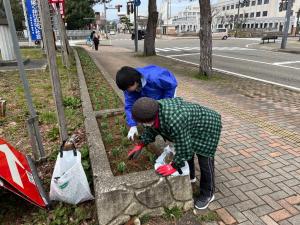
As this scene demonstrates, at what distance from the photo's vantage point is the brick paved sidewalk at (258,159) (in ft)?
9.14

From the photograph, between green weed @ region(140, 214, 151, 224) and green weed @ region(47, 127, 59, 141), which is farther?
green weed @ region(47, 127, 59, 141)

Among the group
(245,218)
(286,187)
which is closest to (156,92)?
(245,218)

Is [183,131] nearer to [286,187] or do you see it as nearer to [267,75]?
[286,187]

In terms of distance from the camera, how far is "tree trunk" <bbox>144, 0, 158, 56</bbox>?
635 inches

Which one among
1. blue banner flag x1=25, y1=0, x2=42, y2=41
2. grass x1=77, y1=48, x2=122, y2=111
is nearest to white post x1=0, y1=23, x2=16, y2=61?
blue banner flag x1=25, y1=0, x2=42, y2=41

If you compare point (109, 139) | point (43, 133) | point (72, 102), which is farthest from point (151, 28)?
point (109, 139)

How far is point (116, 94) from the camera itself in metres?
6.61

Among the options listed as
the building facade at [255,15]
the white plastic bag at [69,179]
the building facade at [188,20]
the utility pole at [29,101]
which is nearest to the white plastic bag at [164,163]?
the white plastic bag at [69,179]

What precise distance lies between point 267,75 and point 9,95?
848cm

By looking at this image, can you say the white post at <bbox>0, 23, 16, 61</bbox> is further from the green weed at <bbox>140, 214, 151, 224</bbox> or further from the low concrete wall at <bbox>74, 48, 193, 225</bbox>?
the green weed at <bbox>140, 214, 151, 224</bbox>

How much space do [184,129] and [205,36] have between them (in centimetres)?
733

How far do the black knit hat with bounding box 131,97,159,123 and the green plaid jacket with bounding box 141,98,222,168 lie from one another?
112mm

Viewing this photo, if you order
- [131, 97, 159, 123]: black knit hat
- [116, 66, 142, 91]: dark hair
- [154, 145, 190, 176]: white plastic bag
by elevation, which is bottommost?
[154, 145, 190, 176]: white plastic bag

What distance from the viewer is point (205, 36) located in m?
9.05
